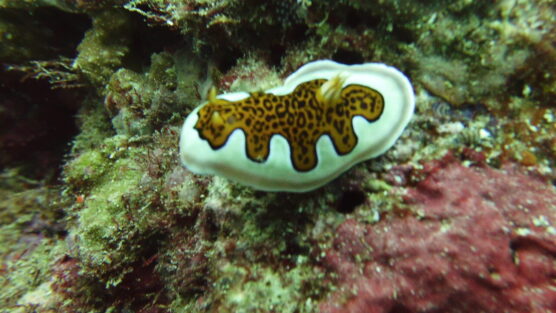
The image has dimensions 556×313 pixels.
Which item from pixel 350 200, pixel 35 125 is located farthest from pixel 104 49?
pixel 350 200

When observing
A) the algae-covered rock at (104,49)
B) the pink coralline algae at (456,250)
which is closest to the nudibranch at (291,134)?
the pink coralline algae at (456,250)

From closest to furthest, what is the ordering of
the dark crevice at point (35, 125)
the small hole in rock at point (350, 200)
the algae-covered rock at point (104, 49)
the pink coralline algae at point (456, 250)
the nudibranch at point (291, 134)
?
1. the pink coralline algae at point (456, 250)
2. the nudibranch at point (291, 134)
3. the small hole in rock at point (350, 200)
4. the algae-covered rock at point (104, 49)
5. the dark crevice at point (35, 125)

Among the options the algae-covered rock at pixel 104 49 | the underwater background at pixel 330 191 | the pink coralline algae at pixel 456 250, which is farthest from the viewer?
the algae-covered rock at pixel 104 49

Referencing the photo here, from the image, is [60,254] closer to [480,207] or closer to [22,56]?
[22,56]

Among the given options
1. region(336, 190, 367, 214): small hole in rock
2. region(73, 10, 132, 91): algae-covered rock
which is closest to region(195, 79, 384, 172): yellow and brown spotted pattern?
region(336, 190, 367, 214): small hole in rock

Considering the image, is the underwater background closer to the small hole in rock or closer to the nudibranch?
the small hole in rock

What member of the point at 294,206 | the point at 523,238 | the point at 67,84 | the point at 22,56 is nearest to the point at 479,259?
the point at 523,238

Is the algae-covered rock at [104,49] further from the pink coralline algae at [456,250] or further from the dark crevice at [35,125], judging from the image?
the pink coralline algae at [456,250]
